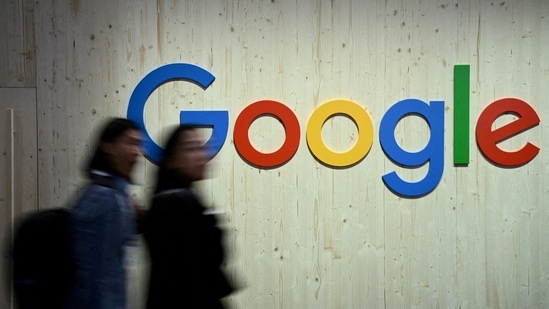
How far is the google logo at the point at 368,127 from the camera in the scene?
4133 millimetres

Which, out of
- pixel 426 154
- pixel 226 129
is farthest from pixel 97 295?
pixel 426 154

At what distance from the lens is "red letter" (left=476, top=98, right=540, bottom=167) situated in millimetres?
4359

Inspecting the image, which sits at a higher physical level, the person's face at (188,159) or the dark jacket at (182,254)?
the person's face at (188,159)

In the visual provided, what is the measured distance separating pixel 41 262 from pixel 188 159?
30.1 inches

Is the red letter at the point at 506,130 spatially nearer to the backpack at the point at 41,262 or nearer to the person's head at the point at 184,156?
the person's head at the point at 184,156

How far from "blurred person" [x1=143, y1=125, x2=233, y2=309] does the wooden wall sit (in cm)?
143

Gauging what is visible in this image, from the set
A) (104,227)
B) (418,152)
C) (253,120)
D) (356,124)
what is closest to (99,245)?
(104,227)

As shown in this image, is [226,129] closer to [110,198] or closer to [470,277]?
[110,198]

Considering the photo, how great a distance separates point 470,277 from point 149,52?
9.23 feet

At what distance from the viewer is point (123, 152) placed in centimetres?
271

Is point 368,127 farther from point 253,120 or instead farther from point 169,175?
point 169,175

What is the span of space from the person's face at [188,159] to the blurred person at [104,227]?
8.5 inches

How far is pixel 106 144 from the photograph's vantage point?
106 inches

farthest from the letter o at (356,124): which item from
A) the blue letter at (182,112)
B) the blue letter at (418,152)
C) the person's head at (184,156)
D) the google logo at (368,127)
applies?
the person's head at (184,156)
